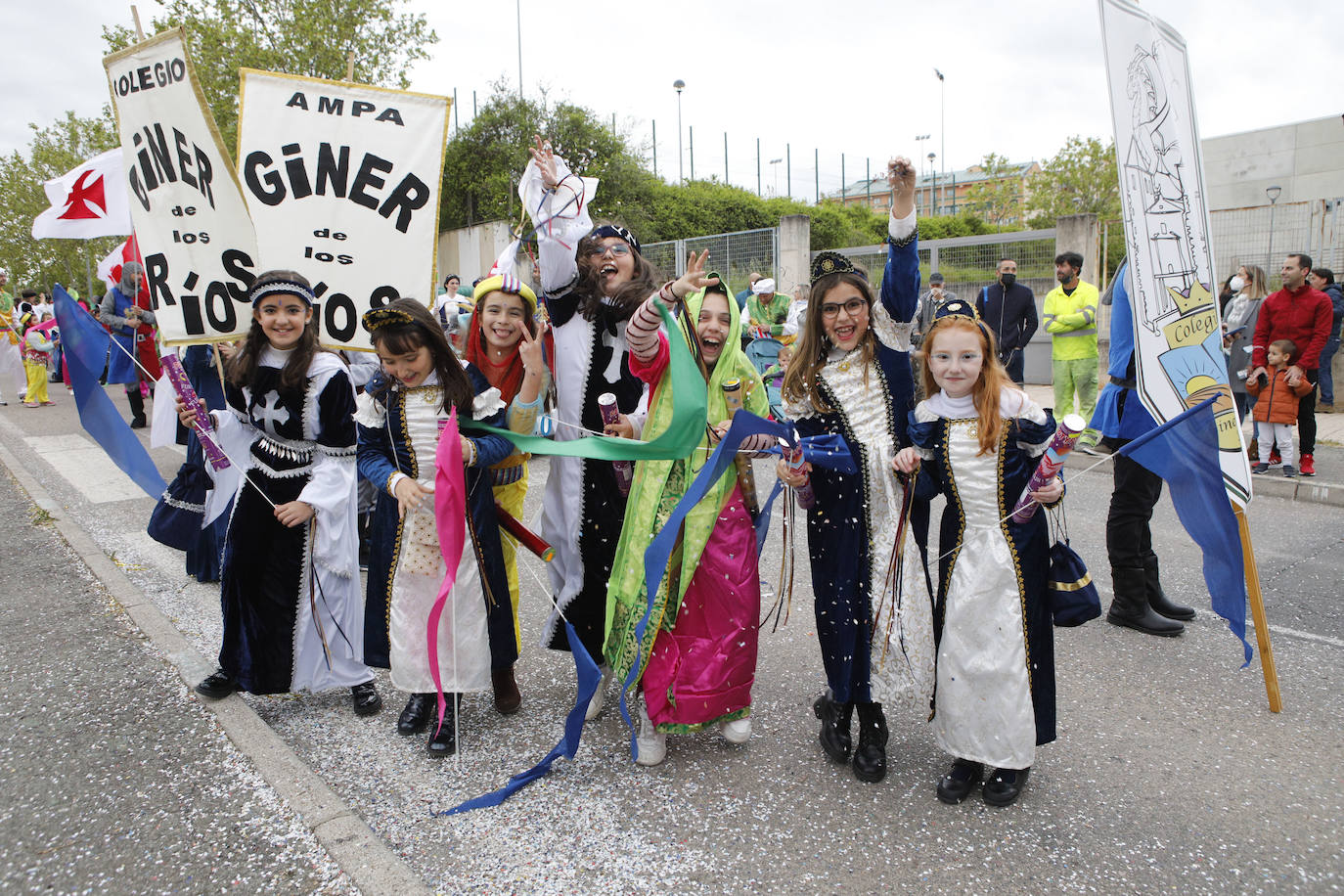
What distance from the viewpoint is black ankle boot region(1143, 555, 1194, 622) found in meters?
4.16

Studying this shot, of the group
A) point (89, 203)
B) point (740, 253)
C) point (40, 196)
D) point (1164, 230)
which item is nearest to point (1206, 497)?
point (1164, 230)

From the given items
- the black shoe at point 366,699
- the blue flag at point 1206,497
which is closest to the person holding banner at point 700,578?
the black shoe at point 366,699

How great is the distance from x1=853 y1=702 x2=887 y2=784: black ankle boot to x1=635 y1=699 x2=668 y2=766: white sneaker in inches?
25.8

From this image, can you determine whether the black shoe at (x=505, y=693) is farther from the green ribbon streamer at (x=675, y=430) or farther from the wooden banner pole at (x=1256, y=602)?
the wooden banner pole at (x=1256, y=602)

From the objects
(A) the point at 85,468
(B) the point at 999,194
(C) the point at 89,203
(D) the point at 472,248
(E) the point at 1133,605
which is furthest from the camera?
(B) the point at 999,194

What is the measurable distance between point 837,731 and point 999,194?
1572 inches

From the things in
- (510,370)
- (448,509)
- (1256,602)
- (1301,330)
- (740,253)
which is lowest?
(1256,602)

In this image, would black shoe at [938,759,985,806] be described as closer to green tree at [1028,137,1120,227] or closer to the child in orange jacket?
the child in orange jacket

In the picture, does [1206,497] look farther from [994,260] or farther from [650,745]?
[994,260]

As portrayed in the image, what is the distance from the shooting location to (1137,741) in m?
3.03

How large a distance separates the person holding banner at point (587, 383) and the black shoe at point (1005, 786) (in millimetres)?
1433

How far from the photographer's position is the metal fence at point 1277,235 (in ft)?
36.5

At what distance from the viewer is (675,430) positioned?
2.71m

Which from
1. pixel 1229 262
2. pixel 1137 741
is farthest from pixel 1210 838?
pixel 1229 262
